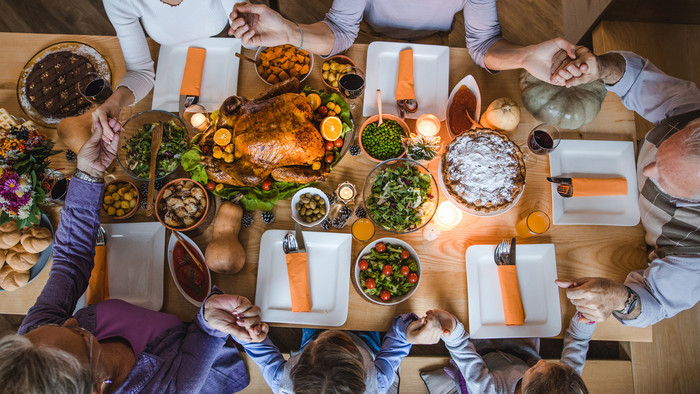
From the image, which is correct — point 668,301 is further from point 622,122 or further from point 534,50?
point 534,50

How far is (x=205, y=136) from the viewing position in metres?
1.59

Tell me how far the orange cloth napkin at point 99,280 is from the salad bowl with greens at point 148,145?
1.28 feet

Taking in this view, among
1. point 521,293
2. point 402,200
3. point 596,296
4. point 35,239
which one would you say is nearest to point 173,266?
point 35,239

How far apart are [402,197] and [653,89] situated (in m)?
1.26

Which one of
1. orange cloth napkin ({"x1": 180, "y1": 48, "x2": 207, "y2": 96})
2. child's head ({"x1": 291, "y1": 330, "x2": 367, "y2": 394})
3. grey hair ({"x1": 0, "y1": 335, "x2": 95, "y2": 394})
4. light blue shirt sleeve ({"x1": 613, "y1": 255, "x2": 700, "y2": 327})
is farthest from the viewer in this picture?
orange cloth napkin ({"x1": 180, "y1": 48, "x2": 207, "y2": 96})

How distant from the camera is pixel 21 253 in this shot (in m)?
1.57

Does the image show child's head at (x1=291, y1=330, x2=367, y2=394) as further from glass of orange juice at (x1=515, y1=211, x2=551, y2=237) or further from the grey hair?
glass of orange juice at (x1=515, y1=211, x2=551, y2=237)

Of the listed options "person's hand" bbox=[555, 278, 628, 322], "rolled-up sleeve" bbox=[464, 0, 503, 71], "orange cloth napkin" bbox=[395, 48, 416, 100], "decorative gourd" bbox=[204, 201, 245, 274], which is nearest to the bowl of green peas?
"orange cloth napkin" bbox=[395, 48, 416, 100]

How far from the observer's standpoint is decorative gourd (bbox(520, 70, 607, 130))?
156 cm

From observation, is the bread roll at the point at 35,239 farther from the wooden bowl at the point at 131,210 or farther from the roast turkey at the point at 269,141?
the roast turkey at the point at 269,141

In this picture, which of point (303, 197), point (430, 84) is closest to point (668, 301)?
point (430, 84)

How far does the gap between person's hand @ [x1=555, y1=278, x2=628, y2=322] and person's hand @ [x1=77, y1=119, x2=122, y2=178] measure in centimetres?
208

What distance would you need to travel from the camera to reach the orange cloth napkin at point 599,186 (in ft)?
5.12

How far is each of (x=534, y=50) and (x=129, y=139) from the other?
77.0 inches
